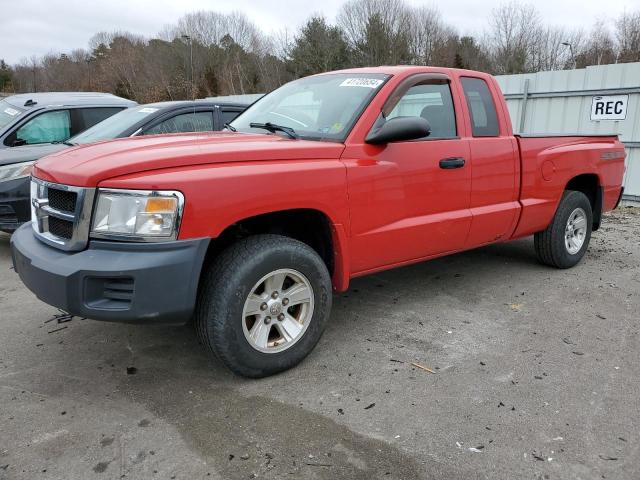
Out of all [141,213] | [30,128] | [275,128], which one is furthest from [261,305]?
[30,128]

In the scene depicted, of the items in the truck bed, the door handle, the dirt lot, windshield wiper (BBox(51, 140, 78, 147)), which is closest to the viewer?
the dirt lot

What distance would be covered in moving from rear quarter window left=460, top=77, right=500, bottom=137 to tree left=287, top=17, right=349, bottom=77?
104ft

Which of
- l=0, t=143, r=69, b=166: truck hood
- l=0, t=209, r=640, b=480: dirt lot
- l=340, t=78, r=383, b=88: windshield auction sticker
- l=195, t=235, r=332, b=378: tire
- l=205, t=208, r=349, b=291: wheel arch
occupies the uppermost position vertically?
l=340, t=78, r=383, b=88: windshield auction sticker

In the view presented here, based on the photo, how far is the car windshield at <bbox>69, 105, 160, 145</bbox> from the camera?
587cm

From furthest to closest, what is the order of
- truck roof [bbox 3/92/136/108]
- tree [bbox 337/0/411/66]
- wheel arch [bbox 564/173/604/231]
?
1. tree [bbox 337/0/411/66]
2. truck roof [bbox 3/92/136/108]
3. wheel arch [bbox 564/173/604/231]

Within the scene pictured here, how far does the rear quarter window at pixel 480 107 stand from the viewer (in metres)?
4.21

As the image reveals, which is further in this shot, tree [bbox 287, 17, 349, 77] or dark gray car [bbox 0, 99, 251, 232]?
tree [bbox 287, 17, 349, 77]

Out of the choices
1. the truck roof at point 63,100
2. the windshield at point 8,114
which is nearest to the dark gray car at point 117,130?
the windshield at point 8,114

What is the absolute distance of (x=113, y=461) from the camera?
2.38 m

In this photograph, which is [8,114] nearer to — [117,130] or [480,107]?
[117,130]

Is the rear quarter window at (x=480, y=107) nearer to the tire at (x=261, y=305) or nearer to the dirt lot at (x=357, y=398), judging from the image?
the dirt lot at (x=357, y=398)

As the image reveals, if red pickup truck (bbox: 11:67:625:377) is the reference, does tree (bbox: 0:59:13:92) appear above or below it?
above

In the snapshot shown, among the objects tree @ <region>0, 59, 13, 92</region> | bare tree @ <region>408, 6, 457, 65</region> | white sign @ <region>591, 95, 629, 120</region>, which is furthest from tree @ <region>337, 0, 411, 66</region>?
tree @ <region>0, 59, 13, 92</region>

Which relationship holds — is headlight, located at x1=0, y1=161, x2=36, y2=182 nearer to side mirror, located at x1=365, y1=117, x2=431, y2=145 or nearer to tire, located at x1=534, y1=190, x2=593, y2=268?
side mirror, located at x1=365, y1=117, x2=431, y2=145
